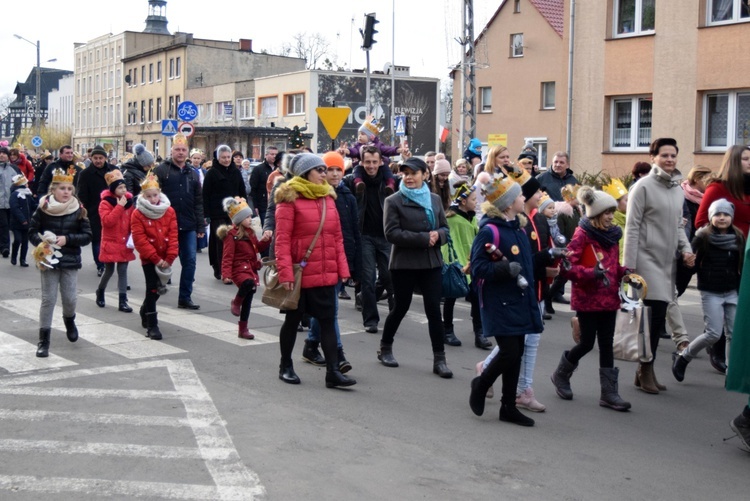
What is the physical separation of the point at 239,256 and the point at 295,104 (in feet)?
186

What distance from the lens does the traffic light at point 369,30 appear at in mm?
20625

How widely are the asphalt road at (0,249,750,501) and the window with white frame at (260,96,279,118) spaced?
193 ft

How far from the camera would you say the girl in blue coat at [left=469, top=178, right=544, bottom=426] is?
6.50m

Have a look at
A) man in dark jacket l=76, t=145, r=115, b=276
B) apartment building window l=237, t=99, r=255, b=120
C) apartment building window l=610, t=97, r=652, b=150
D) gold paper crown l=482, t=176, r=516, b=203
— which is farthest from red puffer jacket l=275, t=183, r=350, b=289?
apartment building window l=237, t=99, r=255, b=120

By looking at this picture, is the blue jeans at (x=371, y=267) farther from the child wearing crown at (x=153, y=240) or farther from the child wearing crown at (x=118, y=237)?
the child wearing crown at (x=118, y=237)

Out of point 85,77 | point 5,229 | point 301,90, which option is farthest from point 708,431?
point 85,77

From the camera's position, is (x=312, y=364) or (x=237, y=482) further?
(x=312, y=364)

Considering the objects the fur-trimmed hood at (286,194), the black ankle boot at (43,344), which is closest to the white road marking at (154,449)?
the black ankle boot at (43,344)

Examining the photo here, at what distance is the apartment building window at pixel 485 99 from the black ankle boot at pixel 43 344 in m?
43.7

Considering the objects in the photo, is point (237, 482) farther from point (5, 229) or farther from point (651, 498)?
point (5, 229)

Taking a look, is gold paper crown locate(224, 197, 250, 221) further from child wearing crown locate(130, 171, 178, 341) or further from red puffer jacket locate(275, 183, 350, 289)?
red puffer jacket locate(275, 183, 350, 289)

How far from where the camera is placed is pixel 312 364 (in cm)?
867

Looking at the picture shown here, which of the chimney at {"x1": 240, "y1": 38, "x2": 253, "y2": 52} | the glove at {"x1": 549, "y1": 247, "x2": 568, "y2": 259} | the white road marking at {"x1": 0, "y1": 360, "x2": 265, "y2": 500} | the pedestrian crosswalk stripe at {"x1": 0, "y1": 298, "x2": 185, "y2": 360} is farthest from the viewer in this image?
the chimney at {"x1": 240, "y1": 38, "x2": 253, "y2": 52}

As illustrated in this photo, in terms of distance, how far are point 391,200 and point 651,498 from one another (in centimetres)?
387
